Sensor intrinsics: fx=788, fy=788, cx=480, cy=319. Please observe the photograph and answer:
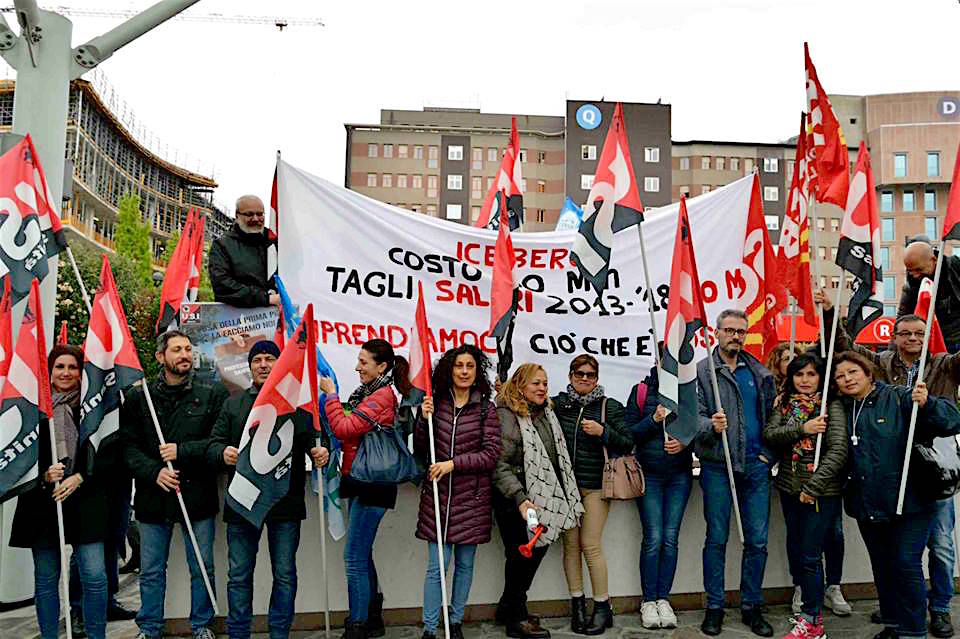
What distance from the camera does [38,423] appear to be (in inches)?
179

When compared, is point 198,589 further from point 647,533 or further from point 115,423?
point 647,533

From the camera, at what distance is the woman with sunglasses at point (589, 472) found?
563cm

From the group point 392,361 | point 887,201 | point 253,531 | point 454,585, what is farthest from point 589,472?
point 887,201

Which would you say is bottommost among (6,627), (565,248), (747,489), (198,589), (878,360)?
(6,627)

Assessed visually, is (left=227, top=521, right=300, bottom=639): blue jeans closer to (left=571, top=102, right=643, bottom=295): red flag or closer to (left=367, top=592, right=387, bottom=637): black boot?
(left=367, top=592, right=387, bottom=637): black boot

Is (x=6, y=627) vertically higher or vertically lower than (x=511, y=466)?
lower

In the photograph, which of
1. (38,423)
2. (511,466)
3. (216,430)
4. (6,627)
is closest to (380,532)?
(511,466)

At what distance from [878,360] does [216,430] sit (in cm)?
499

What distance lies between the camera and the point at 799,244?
717cm

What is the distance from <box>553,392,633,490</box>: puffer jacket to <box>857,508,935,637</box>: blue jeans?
167cm

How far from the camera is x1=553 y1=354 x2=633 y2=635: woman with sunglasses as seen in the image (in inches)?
222

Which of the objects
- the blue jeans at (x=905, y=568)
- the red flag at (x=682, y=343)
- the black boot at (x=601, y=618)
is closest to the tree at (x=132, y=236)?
the black boot at (x=601, y=618)

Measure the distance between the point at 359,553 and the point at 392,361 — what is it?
1.29 metres

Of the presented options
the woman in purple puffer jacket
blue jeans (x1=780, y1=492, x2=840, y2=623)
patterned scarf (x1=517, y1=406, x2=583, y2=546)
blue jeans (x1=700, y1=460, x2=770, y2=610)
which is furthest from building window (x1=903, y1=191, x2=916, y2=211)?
the woman in purple puffer jacket
